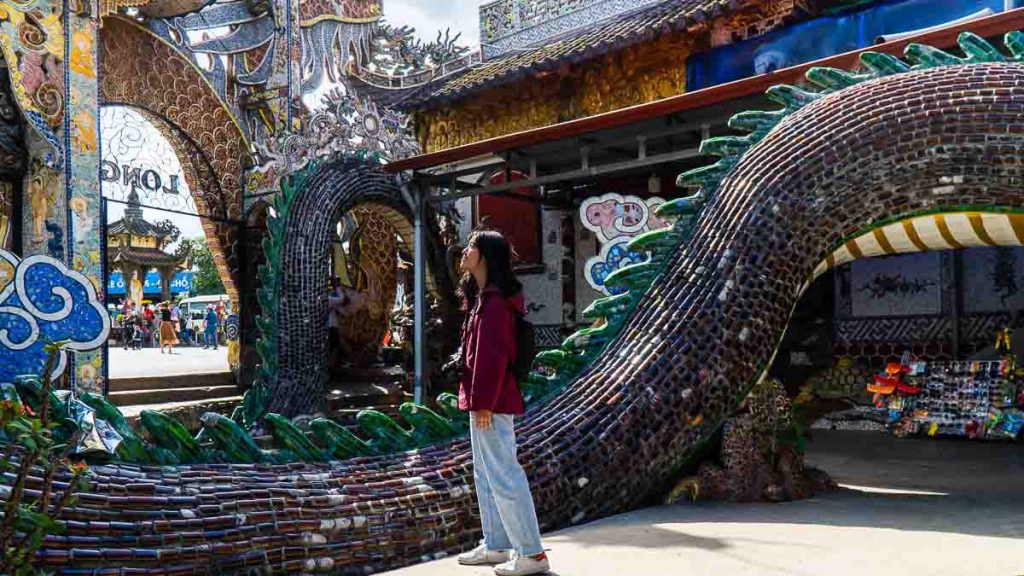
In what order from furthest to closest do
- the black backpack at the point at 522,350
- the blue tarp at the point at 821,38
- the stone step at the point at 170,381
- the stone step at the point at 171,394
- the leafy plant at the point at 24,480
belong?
the stone step at the point at 170,381, the stone step at the point at 171,394, the blue tarp at the point at 821,38, the black backpack at the point at 522,350, the leafy plant at the point at 24,480

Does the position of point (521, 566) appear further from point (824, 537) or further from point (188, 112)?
point (188, 112)

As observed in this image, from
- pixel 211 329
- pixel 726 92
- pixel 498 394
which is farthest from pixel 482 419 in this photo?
pixel 211 329

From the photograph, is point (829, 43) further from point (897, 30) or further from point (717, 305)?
point (717, 305)

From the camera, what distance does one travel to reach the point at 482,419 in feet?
10.5

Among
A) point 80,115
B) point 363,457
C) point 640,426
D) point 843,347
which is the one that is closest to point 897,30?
point 843,347

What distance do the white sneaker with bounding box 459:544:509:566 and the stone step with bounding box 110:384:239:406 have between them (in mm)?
7402

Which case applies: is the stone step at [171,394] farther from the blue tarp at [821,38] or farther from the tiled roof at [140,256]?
the tiled roof at [140,256]

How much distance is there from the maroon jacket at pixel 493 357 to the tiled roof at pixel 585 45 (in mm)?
6376

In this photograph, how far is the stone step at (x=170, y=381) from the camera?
1026 centimetres

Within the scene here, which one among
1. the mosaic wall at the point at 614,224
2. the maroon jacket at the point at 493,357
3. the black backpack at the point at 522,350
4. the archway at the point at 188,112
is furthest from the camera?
the archway at the point at 188,112

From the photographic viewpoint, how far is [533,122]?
430 inches

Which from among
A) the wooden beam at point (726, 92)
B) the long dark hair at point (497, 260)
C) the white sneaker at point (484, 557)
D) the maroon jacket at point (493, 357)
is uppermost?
the wooden beam at point (726, 92)

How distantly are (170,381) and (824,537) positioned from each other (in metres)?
9.26

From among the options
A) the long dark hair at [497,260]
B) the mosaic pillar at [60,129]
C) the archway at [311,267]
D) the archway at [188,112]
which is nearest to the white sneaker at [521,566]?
the long dark hair at [497,260]
